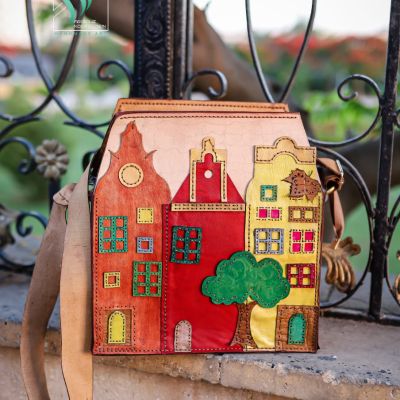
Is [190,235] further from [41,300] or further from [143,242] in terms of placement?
[41,300]

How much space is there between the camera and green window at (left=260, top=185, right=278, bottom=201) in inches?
38.4

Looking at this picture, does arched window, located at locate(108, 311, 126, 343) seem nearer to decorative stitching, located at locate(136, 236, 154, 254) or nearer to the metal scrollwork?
decorative stitching, located at locate(136, 236, 154, 254)

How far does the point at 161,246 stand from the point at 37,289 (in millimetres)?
237

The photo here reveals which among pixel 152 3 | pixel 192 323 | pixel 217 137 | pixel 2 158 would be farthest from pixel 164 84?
pixel 2 158

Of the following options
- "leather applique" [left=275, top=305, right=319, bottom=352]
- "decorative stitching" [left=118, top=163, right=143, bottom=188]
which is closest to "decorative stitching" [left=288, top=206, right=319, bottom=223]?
"leather applique" [left=275, top=305, right=319, bottom=352]

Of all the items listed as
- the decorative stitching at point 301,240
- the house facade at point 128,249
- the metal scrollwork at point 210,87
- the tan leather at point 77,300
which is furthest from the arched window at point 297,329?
the metal scrollwork at point 210,87

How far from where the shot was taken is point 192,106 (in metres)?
1.01

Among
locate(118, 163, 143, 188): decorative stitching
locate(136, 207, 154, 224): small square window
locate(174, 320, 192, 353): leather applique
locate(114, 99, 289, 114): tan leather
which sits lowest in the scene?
locate(174, 320, 192, 353): leather applique

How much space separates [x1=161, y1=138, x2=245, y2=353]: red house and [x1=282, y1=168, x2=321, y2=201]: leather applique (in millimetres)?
86

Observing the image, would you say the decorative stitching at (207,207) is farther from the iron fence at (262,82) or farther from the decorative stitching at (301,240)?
the iron fence at (262,82)

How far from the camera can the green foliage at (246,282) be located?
97 centimetres

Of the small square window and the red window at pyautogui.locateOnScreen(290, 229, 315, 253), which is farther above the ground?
the small square window

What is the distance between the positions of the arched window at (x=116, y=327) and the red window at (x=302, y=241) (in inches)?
11.9

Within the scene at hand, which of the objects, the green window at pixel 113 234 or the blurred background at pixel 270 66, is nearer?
the green window at pixel 113 234
